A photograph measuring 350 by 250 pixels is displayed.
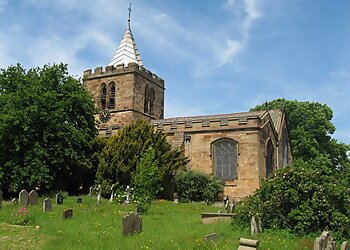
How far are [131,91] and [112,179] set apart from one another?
12596 millimetres

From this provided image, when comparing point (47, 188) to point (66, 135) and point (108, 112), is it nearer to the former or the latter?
point (66, 135)

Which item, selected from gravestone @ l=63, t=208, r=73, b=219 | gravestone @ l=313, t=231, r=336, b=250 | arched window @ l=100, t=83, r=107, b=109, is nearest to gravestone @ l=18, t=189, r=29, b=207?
gravestone @ l=63, t=208, r=73, b=219

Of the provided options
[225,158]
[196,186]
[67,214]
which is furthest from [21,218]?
[225,158]

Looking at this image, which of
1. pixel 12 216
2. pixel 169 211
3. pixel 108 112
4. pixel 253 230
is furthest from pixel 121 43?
pixel 253 230

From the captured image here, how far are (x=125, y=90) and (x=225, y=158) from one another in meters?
11.9

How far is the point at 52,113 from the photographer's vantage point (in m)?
24.5

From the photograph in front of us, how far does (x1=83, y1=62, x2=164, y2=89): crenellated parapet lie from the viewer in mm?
37344

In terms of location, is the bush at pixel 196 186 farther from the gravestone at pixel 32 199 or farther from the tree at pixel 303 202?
the tree at pixel 303 202

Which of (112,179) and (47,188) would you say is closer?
(47,188)

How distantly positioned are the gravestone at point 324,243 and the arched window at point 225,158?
17.1m

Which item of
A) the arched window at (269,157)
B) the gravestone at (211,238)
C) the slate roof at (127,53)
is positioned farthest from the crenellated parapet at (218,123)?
the gravestone at (211,238)

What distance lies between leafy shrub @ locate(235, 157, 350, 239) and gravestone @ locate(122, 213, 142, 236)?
3532mm

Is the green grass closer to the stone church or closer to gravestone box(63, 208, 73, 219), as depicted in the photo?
gravestone box(63, 208, 73, 219)

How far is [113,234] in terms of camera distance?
1215 cm
